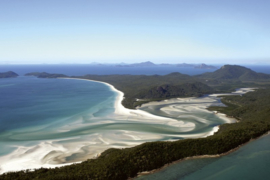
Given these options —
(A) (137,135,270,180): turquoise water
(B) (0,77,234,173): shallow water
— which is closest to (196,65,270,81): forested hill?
(B) (0,77,234,173): shallow water

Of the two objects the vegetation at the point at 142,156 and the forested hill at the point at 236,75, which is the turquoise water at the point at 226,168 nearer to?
the vegetation at the point at 142,156

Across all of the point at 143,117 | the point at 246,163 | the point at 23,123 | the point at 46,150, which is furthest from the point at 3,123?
the point at 246,163

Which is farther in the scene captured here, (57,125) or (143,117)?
(143,117)

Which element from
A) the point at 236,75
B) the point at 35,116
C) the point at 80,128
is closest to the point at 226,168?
the point at 80,128

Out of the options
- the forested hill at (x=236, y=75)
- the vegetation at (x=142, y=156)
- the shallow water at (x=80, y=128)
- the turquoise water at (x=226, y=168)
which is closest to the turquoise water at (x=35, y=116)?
the shallow water at (x=80, y=128)

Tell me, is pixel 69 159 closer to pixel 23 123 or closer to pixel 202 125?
pixel 23 123

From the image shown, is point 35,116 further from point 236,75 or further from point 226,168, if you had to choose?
point 236,75
